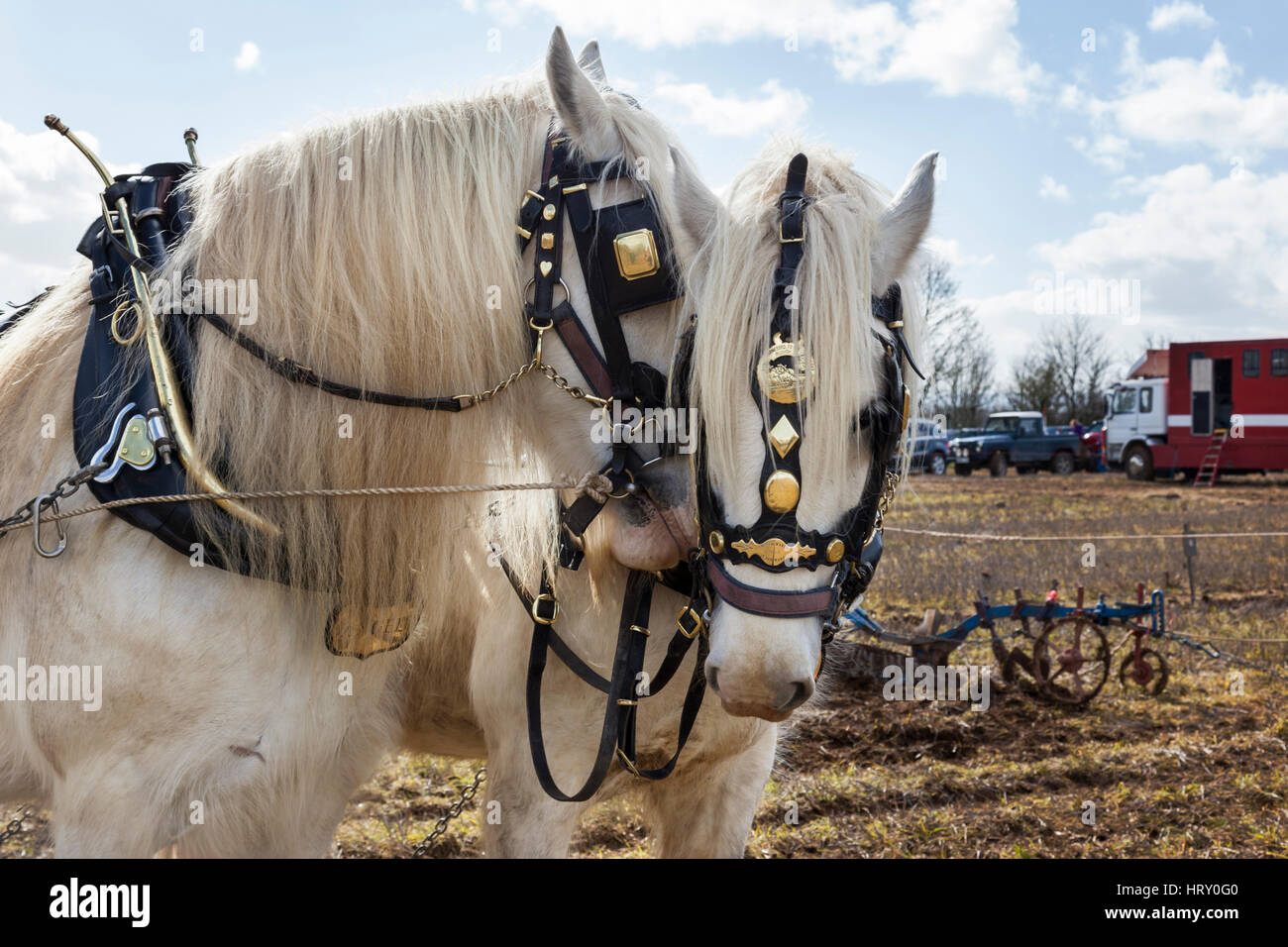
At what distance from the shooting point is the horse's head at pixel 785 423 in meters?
1.56

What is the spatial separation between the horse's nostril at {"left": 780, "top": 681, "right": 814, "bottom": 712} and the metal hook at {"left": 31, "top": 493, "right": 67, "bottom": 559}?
1.31 m

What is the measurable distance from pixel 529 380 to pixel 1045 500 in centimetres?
1833

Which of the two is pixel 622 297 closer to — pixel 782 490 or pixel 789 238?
pixel 789 238

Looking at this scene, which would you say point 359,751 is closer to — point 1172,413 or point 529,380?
point 529,380

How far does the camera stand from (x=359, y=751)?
2.14 meters

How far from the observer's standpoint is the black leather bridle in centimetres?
155

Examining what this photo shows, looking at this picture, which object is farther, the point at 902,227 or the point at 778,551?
the point at 902,227

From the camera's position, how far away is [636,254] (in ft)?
5.74

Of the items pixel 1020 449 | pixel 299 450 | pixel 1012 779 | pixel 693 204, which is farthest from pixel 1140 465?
pixel 299 450

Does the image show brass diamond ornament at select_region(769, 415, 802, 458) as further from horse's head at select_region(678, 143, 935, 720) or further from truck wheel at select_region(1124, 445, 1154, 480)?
truck wheel at select_region(1124, 445, 1154, 480)

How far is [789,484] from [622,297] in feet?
1.62

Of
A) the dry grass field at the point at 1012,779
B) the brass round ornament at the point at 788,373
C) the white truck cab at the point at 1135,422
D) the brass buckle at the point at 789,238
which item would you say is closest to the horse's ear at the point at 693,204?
the brass buckle at the point at 789,238

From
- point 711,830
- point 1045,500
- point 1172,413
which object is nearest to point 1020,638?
point 711,830

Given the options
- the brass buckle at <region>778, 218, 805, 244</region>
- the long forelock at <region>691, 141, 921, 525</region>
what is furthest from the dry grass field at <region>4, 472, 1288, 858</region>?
the brass buckle at <region>778, 218, 805, 244</region>
